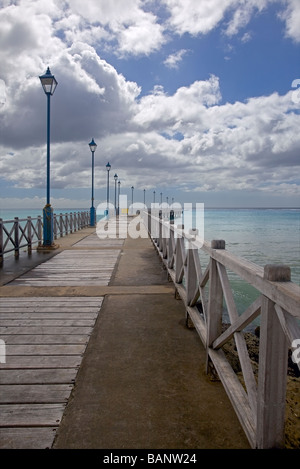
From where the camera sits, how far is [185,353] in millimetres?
3678

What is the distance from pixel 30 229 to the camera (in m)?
11.5

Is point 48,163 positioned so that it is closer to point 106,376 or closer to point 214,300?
point 106,376

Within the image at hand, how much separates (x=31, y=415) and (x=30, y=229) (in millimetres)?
9640

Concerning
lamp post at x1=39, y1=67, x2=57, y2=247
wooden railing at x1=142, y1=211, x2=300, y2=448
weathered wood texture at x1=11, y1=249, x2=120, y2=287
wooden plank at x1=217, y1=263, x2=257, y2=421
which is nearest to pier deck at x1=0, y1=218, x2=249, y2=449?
wooden railing at x1=142, y1=211, x2=300, y2=448

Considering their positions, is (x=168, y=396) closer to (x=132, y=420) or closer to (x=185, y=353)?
(x=132, y=420)

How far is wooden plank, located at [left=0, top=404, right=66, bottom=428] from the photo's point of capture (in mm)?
2445

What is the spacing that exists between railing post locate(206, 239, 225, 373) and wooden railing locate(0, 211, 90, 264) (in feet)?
25.0

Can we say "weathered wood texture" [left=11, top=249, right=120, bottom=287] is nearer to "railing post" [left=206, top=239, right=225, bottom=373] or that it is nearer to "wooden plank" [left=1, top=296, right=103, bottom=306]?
"wooden plank" [left=1, top=296, right=103, bottom=306]

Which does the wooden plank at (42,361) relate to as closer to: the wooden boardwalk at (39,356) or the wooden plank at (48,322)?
the wooden boardwalk at (39,356)

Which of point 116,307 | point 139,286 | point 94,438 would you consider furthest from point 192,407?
point 139,286

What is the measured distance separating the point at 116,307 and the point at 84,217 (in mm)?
19766

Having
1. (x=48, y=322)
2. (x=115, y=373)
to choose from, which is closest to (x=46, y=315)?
(x=48, y=322)

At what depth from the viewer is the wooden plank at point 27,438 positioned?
7.29 feet

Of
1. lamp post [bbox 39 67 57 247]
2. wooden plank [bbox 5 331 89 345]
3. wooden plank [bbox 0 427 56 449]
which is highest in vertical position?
lamp post [bbox 39 67 57 247]
